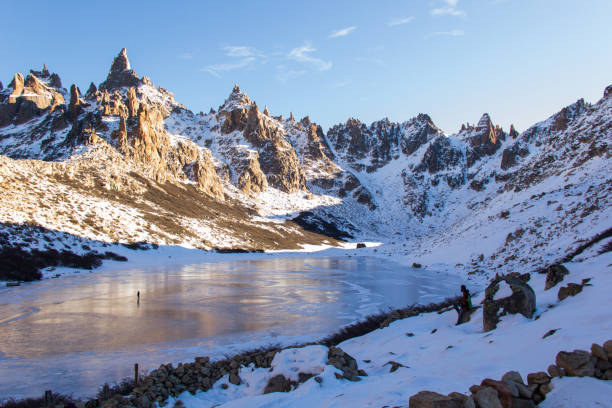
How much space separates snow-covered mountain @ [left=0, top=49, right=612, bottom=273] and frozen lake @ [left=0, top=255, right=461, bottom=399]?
11909 millimetres

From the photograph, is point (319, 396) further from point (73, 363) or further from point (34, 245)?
point (34, 245)

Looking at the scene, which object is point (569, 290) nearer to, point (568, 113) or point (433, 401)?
point (433, 401)

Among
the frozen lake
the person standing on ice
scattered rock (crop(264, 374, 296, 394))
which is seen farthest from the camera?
the person standing on ice

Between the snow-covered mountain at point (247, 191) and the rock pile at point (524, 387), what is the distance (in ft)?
80.6

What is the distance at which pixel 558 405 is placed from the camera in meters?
4.27

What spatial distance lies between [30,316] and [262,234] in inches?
3688

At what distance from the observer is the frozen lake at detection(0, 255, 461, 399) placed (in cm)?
1220

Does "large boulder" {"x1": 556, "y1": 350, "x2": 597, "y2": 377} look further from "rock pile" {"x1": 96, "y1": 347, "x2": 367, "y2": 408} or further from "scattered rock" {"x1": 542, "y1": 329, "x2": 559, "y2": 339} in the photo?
"rock pile" {"x1": 96, "y1": 347, "x2": 367, "y2": 408}

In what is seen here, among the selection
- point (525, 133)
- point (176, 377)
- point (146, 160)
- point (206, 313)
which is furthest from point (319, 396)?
point (525, 133)

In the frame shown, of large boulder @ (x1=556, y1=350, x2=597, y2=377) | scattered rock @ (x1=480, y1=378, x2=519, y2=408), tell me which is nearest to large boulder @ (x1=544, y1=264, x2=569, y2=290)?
large boulder @ (x1=556, y1=350, x2=597, y2=377)

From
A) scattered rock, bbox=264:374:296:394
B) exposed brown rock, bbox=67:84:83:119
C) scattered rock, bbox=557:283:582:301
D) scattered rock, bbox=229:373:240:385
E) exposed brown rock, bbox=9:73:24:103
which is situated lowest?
scattered rock, bbox=229:373:240:385

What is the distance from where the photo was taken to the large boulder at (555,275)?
1163 centimetres

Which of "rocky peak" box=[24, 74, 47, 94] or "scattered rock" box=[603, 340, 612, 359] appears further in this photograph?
"rocky peak" box=[24, 74, 47, 94]

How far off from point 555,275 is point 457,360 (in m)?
6.31
